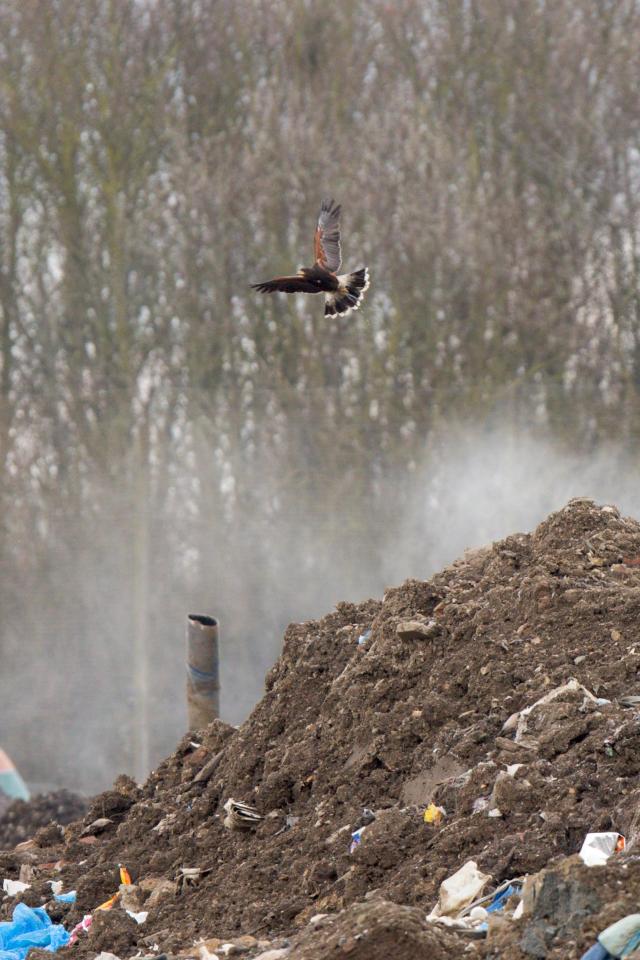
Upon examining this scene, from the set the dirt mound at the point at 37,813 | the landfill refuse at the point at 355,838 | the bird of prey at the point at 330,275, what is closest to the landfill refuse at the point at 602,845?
the landfill refuse at the point at 355,838

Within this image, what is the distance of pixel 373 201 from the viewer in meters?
12.7

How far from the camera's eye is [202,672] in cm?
805

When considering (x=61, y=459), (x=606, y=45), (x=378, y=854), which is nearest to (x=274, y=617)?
(x=61, y=459)

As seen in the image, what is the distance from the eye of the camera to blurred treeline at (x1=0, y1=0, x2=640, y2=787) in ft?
40.8

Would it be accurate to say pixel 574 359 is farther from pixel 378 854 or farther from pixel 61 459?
pixel 378 854

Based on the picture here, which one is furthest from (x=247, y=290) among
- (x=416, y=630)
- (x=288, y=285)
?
(x=416, y=630)

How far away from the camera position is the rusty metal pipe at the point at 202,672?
316 inches

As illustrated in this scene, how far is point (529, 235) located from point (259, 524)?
3.46 metres

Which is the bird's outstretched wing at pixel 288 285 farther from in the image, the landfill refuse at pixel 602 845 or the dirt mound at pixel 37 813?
the dirt mound at pixel 37 813

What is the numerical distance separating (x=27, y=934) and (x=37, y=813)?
4.88 metres

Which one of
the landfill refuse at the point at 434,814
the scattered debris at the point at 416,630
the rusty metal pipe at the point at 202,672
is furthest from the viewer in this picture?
the rusty metal pipe at the point at 202,672

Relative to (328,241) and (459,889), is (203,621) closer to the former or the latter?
(328,241)

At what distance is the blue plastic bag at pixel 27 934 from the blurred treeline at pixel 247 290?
7.04m

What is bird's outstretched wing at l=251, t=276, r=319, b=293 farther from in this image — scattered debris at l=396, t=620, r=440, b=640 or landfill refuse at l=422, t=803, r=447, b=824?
landfill refuse at l=422, t=803, r=447, b=824
